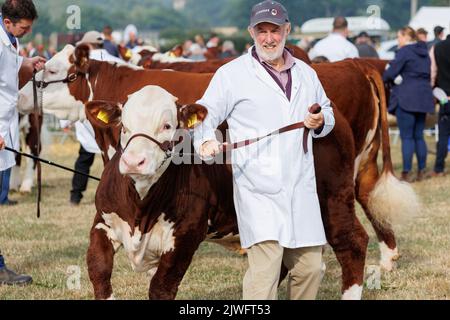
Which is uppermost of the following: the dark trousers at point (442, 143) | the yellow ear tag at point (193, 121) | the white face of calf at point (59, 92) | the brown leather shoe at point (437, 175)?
the white face of calf at point (59, 92)

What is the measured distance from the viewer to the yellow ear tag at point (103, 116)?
509 cm

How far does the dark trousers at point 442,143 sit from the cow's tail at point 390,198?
628cm

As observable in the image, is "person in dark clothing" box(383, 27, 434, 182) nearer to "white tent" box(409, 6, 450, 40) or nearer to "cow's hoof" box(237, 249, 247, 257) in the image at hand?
"cow's hoof" box(237, 249, 247, 257)

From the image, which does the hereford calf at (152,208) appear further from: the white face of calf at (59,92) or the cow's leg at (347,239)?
the white face of calf at (59,92)

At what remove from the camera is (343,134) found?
5.78 metres

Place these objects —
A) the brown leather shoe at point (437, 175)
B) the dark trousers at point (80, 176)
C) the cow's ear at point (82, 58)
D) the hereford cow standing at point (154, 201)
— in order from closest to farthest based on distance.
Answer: the hereford cow standing at point (154, 201) → the cow's ear at point (82, 58) → the dark trousers at point (80, 176) → the brown leather shoe at point (437, 175)

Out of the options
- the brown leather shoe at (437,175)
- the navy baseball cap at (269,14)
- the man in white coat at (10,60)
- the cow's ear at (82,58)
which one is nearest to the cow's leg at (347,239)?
the navy baseball cap at (269,14)

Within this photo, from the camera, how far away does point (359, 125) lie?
23.8ft

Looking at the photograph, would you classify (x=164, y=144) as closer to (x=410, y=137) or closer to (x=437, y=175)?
(x=410, y=137)

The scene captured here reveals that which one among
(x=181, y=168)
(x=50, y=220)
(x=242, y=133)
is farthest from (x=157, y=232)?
(x=50, y=220)

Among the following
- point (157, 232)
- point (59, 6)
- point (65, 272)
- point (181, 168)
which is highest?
point (59, 6)

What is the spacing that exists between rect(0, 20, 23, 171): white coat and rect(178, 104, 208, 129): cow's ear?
193 centimetres

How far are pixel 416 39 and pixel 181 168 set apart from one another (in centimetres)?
852
